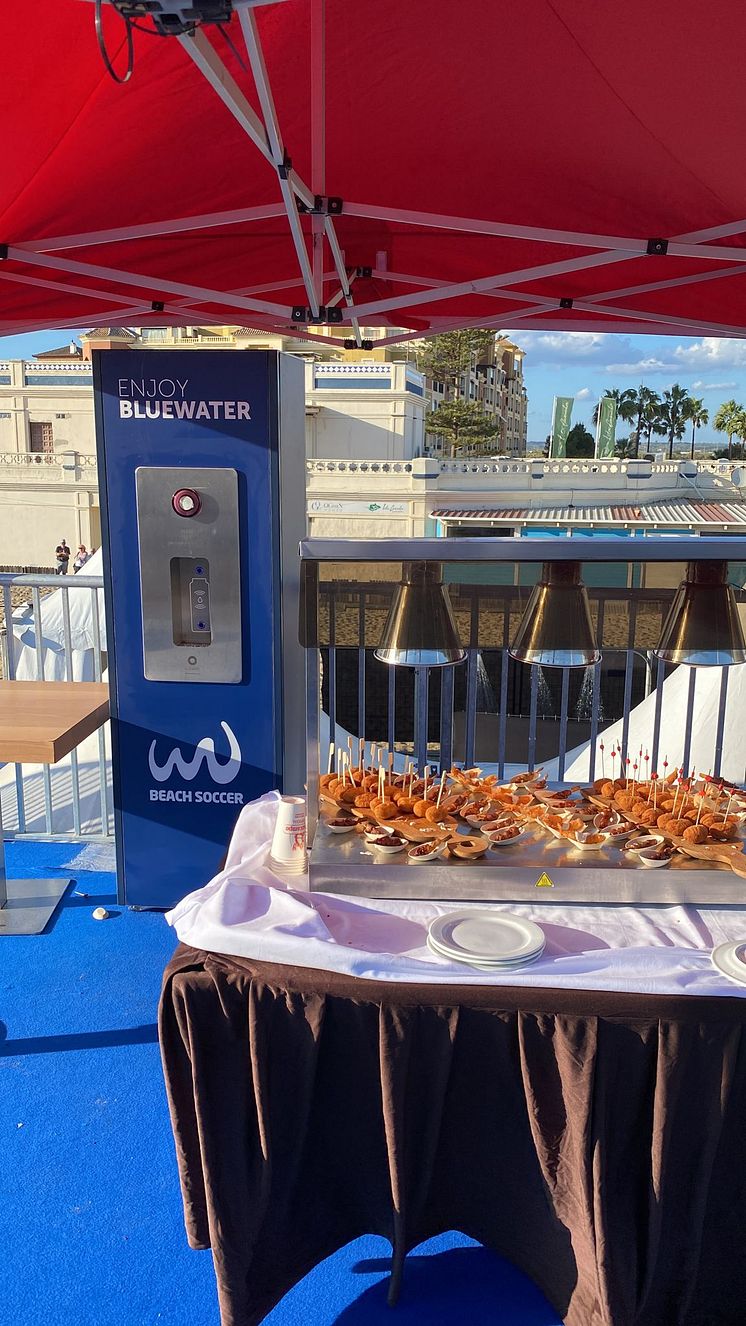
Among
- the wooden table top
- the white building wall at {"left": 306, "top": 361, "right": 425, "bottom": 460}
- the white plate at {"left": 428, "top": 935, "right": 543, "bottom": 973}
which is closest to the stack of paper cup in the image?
the white plate at {"left": 428, "top": 935, "right": 543, "bottom": 973}

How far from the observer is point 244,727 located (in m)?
3.75

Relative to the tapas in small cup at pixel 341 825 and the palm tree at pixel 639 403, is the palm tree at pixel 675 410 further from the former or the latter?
the tapas in small cup at pixel 341 825

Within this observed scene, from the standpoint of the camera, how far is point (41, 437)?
1820 inches

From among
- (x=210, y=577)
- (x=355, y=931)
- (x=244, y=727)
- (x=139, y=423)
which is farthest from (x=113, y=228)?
(x=355, y=931)

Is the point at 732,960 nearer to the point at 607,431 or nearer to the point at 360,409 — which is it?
the point at 360,409

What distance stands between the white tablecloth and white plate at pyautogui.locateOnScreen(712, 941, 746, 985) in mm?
18

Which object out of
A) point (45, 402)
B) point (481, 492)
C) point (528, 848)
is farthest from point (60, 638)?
point (45, 402)

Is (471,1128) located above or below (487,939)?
below

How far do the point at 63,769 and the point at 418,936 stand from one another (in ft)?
14.5

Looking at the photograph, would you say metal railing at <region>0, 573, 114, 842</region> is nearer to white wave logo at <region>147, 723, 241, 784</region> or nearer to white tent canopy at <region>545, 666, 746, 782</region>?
white wave logo at <region>147, 723, 241, 784</region>

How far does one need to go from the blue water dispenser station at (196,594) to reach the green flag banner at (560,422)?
4245 cm

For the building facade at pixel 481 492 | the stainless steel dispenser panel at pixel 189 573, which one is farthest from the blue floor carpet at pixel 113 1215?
the building facade at pixel 481 492

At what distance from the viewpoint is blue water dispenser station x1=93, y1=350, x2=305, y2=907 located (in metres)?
3.48

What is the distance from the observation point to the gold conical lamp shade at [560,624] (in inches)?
81.7
